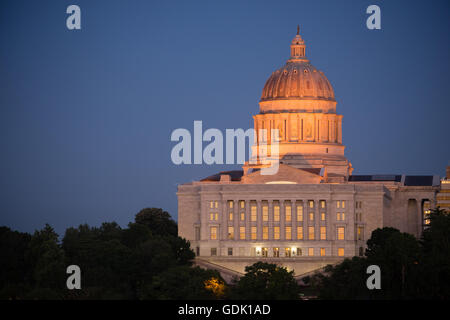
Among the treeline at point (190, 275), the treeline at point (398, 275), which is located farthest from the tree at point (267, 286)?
the treeline at point (398, 275)

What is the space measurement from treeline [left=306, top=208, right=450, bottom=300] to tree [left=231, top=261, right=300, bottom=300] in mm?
4115

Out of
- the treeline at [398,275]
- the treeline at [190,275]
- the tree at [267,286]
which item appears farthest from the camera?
the treeline at [398,275]

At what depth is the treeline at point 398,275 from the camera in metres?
173

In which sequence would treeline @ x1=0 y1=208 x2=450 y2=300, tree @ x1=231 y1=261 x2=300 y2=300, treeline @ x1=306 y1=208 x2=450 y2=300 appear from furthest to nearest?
1. treeline @ x1=306 y1=208 x2=450 y2=300
2. treeline @ x1=0 y1=208 x2=450 y2=300
3. tree @ x1=231 y1=261 x2=300 y2=300

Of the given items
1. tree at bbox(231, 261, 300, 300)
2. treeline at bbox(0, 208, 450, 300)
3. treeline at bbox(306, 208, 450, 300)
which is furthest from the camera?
treeline at bbox(306, 208, 450, 300)

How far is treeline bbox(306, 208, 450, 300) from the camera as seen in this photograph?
172875 mm

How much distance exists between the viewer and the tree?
169 m

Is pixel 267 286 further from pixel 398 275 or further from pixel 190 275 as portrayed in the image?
pixel 398 275

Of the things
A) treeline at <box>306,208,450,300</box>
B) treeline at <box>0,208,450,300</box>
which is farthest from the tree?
treeline at <box>306,208,450,300</box>

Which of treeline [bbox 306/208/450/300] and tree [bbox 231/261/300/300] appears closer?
tree [bbox 231/261/300/300]

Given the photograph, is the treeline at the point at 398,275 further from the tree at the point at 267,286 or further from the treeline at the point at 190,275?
the tree at the point at 267,286

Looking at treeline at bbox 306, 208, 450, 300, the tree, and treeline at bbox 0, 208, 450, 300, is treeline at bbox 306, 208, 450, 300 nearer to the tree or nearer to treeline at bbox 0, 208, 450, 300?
treeline at bbox 0, 208, 450, 300

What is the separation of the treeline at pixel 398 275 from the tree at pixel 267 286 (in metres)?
4.12

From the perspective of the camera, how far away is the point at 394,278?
17750 cm
